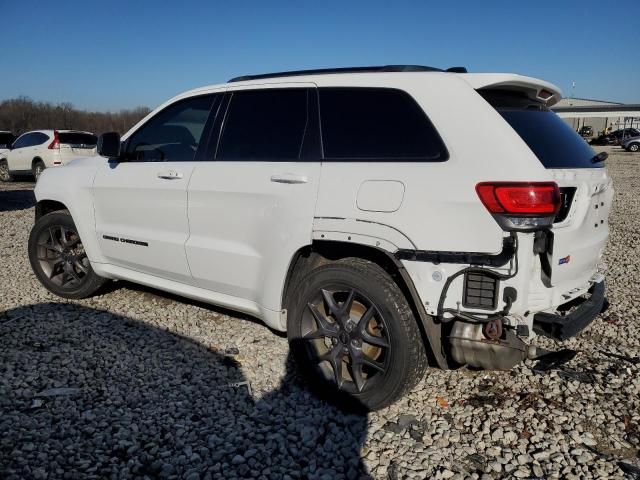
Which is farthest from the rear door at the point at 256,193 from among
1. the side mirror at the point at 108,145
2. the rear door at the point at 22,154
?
the rear door at the point at 22,154

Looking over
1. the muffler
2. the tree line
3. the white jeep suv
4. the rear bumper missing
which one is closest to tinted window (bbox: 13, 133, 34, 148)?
the white jeep suv

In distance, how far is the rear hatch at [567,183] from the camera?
2.68 meters

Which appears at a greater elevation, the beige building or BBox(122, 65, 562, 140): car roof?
the beige building

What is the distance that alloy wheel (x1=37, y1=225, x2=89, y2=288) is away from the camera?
16.1 feet

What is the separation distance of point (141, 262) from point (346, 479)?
8.33ft

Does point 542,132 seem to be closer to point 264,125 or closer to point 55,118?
point 264,125

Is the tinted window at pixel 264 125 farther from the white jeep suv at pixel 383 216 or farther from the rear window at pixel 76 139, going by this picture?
the rear window at pixel 76 139

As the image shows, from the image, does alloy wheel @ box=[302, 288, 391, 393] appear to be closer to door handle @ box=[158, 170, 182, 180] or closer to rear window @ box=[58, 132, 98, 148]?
door handle @ box=[158, 170, 182, 180]

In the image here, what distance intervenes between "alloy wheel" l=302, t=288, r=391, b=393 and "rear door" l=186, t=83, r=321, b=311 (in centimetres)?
33

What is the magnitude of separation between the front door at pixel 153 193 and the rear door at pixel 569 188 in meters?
2.27

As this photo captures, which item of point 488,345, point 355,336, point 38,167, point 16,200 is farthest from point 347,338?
point 38,167

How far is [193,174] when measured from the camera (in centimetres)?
368

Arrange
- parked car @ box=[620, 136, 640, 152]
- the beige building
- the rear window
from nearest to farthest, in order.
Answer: the rear window < parked car @ box=[620, 136, 640, 152] < the beige building

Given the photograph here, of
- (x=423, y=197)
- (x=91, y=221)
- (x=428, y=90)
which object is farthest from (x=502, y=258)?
(x=91, y=221)
